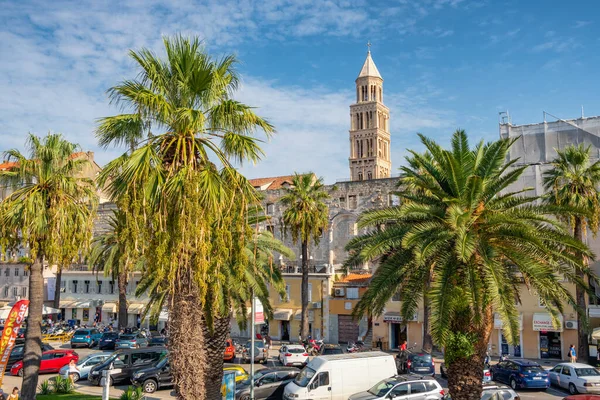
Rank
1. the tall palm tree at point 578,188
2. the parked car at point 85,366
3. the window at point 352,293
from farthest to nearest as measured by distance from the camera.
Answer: the window at point 352,293 → the tall palm tree at point 578,188 → the parked car at point 85,366

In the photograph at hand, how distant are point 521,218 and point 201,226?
9582 mm

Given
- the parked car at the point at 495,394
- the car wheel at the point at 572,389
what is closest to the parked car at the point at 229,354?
the parked car at the point at 495,394

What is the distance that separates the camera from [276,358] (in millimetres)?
38469

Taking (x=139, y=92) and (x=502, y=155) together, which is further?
(x=502, y=155)

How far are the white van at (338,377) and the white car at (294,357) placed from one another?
1161 cm

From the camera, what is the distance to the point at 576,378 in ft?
87.2

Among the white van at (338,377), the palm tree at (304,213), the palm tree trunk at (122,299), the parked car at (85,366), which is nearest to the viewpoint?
the white van at (338,377)

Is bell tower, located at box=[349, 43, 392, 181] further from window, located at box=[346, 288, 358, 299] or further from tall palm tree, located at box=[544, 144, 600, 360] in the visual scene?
tall palm tree, located at box=[544, 144, 600, 360]

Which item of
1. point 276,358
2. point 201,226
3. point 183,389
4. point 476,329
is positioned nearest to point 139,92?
point 201,226

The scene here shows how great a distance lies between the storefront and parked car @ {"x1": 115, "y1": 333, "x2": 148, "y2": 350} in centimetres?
2789

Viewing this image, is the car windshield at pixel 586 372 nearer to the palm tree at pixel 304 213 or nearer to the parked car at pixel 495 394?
the parked car at pixel 495 394

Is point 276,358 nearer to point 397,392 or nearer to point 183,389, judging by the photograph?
point 397,392

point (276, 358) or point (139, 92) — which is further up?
point (139, 92)

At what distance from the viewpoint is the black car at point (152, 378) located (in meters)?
27.7
